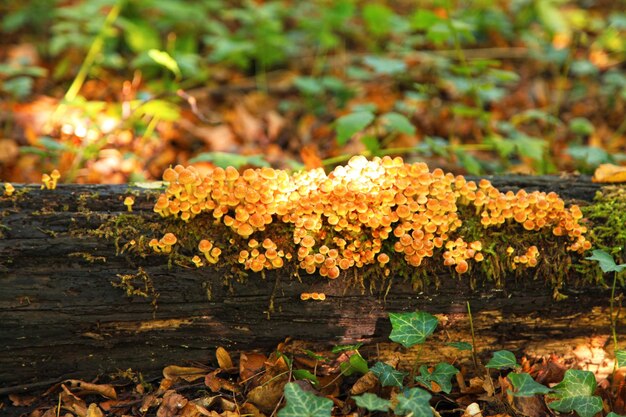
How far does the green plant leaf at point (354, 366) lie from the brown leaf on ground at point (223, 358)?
569 millimetres

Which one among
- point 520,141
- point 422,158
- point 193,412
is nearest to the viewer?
point 193,412

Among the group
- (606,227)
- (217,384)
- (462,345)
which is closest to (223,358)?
(217,384)

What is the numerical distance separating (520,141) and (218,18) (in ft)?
15.3

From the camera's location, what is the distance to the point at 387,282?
260 cm

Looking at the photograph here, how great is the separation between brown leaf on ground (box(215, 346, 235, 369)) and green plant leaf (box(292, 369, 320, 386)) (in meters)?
0.35

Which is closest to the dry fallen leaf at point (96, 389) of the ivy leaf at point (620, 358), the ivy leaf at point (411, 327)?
the ivy leaf at point (411, 327)

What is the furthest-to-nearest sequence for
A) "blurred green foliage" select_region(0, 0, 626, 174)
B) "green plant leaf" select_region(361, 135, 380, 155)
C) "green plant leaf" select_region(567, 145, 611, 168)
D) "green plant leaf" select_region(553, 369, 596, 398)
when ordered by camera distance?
"blurred green foliage" select_region(0, 0, 626, 174) → "green plant leaf" select_region(361, 135, 380, 155) → "green plant leaf" select_region(567, 145, 611, 168) → "green plant leaf" select_region(553, 369, 596, 398)

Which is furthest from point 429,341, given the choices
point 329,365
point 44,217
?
point 44,217

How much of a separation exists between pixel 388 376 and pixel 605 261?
116 cm

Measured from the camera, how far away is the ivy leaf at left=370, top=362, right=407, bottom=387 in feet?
7.80

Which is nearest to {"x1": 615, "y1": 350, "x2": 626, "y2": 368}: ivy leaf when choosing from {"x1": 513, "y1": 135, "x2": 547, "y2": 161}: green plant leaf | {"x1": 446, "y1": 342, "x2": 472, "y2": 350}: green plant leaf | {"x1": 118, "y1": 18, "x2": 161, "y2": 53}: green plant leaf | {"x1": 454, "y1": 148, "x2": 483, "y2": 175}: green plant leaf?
{"x1": 446, "y1": 342, "x2": 472, "y2": 350}: green plant leaf

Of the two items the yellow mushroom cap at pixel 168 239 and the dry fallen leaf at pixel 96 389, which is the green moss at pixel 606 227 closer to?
the yellow mushroom cap at pixel 168 239

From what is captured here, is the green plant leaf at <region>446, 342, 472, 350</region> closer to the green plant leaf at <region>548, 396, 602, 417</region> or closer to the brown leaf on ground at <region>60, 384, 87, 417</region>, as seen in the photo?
the green plant leaf at <region>548, 396, 602, 417</region>

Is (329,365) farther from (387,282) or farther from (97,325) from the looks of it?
(97,325)
